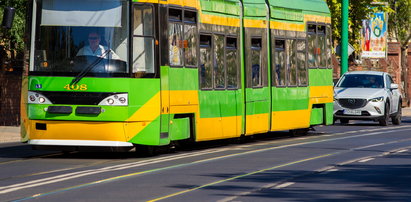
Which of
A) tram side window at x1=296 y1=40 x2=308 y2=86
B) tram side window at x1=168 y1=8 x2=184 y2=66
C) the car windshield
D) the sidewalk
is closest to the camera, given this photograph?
tram side window at x1=168 y1=8 x2=184 y2=66

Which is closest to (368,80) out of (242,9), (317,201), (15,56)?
(15,56)

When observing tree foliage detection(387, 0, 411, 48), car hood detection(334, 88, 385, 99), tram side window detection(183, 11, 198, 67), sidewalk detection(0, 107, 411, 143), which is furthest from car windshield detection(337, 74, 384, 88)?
tree foliage detection(387, 0, 411, 48)

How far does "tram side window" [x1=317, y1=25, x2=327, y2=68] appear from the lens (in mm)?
27562

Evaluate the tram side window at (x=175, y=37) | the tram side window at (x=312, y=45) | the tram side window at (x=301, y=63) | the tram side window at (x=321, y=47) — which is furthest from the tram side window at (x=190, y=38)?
the tram side window at (x=321, y=47)

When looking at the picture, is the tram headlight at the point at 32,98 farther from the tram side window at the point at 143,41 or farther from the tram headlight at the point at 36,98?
the tram side window at the point at 143,41

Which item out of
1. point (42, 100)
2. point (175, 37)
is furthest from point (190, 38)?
point (42, 100)

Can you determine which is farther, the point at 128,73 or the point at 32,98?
the point at 32,98

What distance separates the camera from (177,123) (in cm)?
1939

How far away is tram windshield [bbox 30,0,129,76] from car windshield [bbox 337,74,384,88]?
1820cm

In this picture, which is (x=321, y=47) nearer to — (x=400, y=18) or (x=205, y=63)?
(x=205, y=63)

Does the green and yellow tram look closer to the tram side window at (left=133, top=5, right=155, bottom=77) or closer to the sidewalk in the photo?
the tram side window at (left=133, top=5, right=155, bottom=77)

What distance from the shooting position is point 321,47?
2777 cm

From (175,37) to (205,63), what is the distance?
60.1 inches

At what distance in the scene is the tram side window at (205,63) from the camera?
20.7 m
